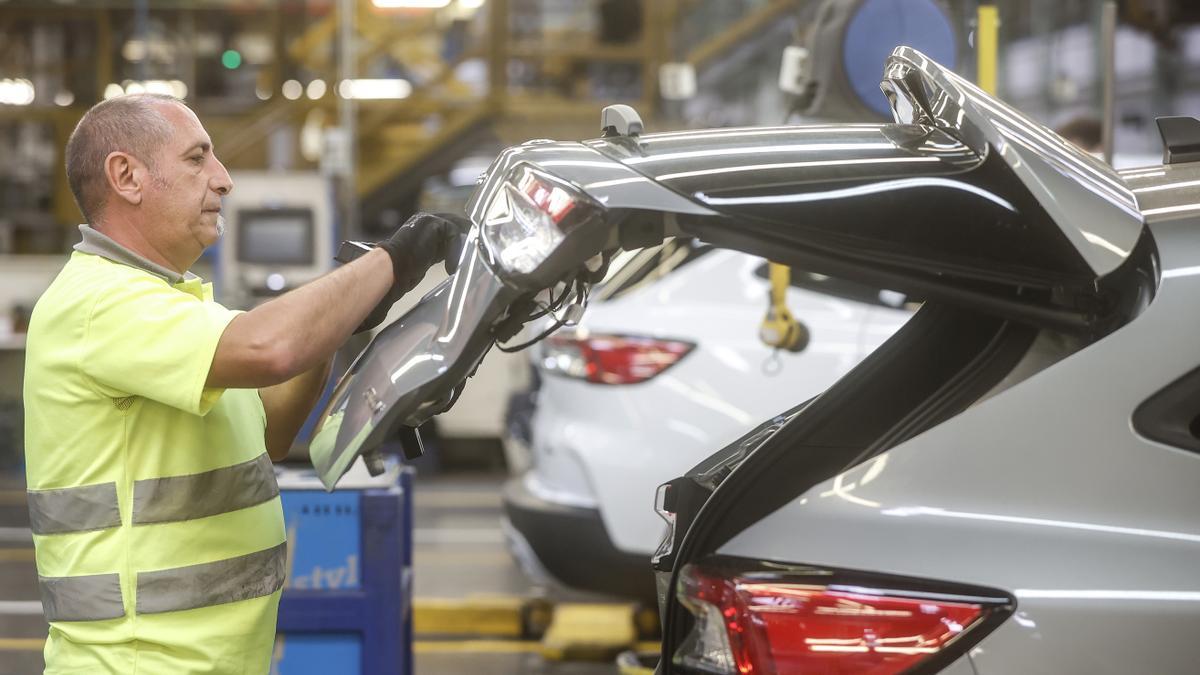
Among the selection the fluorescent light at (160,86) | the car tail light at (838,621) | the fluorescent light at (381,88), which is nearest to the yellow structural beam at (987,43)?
the car tail light at (838,621)

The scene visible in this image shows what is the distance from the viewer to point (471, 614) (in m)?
5.97

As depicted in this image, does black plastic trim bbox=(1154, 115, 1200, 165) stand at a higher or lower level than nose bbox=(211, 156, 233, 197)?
higher

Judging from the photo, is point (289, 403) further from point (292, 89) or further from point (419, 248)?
point (292, 89)

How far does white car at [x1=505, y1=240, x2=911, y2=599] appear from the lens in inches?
183

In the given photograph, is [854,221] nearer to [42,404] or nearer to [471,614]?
[42,404]

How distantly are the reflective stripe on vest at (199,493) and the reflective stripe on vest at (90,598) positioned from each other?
0.35 feet


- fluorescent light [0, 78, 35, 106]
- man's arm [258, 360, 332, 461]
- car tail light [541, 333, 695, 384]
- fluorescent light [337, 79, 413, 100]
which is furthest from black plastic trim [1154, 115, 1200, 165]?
fluorescent light [0, 78, 35, 106]

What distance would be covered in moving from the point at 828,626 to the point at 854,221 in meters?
0.51

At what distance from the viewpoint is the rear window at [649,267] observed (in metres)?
5.04

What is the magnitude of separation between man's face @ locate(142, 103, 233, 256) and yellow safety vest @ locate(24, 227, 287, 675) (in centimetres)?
8

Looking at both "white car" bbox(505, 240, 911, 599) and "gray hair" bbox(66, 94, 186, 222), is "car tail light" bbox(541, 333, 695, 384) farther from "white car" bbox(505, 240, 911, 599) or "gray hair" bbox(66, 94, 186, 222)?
"gray hair" bbox(66, 94, 186, 222)

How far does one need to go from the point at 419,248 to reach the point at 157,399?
0.46 m

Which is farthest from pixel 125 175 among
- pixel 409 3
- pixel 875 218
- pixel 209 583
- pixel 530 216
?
pixel 409 3

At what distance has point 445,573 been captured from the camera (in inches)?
279
